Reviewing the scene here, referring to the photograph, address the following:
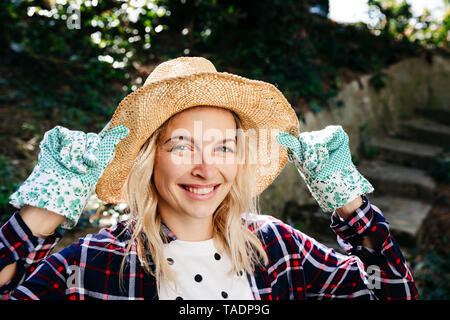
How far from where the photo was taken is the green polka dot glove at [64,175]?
1.39 m

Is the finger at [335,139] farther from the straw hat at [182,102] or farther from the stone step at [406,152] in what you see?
the stone step at [406,152]

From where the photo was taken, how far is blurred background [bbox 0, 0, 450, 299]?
4.29 metres

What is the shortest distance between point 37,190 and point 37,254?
0.22 metres

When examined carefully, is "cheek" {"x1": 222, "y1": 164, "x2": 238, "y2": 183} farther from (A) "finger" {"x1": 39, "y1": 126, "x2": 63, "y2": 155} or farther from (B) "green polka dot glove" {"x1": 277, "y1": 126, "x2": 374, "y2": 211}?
(A) "finger" {"x1": 39, "y1": 126, "x2": 63, "y2": 155}

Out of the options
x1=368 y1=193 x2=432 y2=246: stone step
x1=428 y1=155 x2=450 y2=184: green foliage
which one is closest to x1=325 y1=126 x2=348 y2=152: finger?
x1=368 y1=193 x2=432 y2=246: stone step

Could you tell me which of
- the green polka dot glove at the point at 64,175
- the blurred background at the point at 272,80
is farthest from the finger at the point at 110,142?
the blurred background at the point at 272,80

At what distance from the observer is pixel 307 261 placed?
1.83 metres

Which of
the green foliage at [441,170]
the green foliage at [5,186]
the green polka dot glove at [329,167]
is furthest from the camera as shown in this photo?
the green foliage at [441,170]

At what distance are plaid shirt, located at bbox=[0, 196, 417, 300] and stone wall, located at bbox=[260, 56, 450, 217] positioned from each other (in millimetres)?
2153

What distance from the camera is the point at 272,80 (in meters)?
5.39

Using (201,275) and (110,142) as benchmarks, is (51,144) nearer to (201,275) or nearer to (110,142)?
(110,142)

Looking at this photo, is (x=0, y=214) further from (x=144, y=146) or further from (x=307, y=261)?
(x=307, y=261)

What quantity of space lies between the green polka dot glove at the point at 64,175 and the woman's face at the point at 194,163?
0.25 metres
